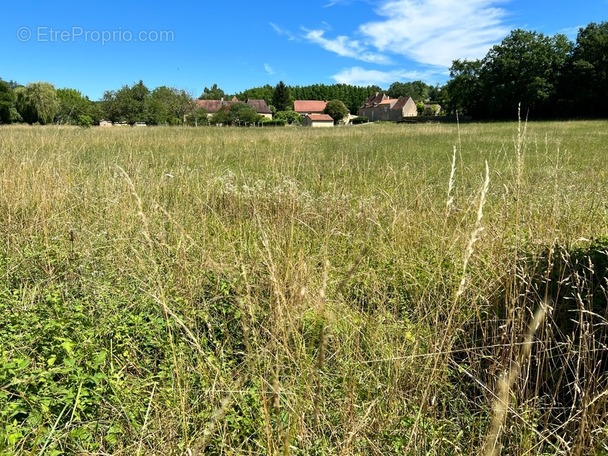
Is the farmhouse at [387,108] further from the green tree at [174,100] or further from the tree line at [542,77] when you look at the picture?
the green tree at [174,100]

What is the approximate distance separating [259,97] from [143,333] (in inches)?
4916

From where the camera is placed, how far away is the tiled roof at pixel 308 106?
12062 centimetres

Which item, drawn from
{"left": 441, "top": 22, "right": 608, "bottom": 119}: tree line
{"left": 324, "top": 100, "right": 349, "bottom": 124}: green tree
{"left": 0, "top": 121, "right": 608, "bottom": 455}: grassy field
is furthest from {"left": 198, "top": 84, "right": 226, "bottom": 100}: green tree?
{"left": 0, "top": 121, "right": 608, "bottom": 455}: grassy field

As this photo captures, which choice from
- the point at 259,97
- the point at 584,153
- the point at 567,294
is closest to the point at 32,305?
the point at 567,294

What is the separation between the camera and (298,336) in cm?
164

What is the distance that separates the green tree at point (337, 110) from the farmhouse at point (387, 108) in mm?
11049

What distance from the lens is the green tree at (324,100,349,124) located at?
334 feet

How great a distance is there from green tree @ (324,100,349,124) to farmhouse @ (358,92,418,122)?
11049mm

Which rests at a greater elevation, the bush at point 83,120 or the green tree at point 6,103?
the green tree at point 6,103

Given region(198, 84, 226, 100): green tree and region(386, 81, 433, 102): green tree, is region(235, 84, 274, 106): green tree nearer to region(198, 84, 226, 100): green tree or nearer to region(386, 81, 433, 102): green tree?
region(198, 84, 226, 100): green tree

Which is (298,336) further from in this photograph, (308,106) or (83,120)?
(308,106)

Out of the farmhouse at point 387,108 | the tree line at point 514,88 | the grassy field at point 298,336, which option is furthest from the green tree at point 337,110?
the grassy field at point 298,336

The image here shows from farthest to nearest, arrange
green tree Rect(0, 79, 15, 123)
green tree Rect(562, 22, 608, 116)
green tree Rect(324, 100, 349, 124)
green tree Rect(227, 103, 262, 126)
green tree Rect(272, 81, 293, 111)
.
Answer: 1. green tree Rect(272, 81, 293, 111)
2. green tree Rect(324, 100, 349, 124)
3. green tree Rect(227, 103, 262, 126)
4. green tree Rect(0, 79, 15, 123)
5. green tree Rect(562, 22, 608, 116)

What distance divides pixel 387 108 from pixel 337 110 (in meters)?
15.3
